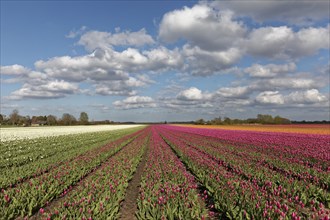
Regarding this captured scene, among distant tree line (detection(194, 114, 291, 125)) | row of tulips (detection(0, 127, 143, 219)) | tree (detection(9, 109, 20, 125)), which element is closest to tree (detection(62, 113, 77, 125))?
tree (detection(9, 109, 20, 125))

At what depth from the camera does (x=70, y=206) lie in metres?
7.73

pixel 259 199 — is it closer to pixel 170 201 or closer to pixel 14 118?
pixel 170 201

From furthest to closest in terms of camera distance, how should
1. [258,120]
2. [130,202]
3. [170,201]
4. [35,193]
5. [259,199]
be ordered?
1. [258,120]
2. [130,202]
3. [35,193]
4. [170,201]
5. [259,199]

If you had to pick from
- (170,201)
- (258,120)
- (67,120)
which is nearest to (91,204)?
(170,201)

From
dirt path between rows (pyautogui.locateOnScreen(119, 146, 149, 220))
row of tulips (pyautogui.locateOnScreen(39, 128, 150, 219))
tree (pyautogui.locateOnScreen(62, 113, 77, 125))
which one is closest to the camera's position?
row of tulips (pyautogui.locateOnScreen(39, 128, 150, 219))

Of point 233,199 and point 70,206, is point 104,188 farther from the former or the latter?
point 233,199

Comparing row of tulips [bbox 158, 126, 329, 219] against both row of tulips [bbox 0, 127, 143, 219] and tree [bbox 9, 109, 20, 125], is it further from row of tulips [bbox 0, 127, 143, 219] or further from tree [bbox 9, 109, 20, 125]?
tree [bbox 9, 109, 20, 125]

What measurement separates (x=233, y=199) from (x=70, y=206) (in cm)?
505

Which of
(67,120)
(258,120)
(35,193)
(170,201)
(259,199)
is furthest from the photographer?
(67,120)

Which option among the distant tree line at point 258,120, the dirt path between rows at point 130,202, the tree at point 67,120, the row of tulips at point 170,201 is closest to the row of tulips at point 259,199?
the row of tulips at point 170,201

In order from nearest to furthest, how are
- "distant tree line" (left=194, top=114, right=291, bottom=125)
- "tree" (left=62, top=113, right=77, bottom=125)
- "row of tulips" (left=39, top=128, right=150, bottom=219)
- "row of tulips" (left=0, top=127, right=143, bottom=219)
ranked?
"row of tulips" (left=39, top=128, right=150, bottom=219), "row of tulips" (left=0, top=127, right=143, bottom=219), "distant tree line" (left=194, top=114, right=291, bottom=125), "tree" (left=62, top=113, right=77, bottom=125)

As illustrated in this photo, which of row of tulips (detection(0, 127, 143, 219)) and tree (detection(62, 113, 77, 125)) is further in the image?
tree (detection(62, 113, 77, 125))

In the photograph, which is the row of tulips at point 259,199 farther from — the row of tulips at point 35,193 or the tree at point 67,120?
the tree at point 67,120

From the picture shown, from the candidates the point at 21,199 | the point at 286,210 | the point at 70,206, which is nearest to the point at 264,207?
the point at 286,210
